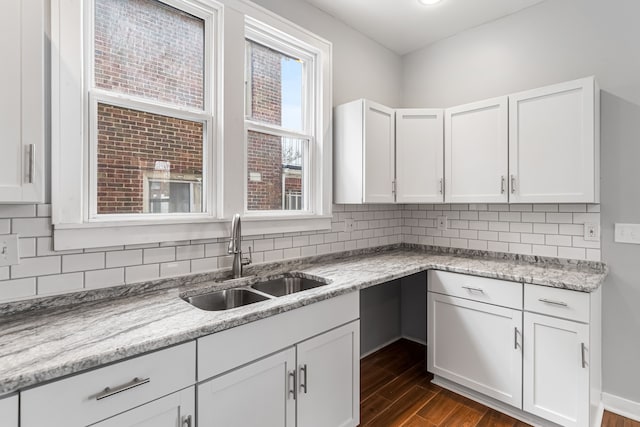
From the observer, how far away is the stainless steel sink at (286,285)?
84.4 inches

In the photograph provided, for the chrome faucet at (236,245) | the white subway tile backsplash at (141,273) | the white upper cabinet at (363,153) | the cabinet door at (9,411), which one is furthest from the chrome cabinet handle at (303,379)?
the white upper cabinet at (363,153)

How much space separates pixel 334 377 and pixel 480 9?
9.40 ft

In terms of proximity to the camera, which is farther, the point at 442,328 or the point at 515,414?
the point at 442,328

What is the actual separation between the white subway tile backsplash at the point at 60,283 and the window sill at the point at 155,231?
0.43 ft

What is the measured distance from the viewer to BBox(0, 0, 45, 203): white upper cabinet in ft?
3.71

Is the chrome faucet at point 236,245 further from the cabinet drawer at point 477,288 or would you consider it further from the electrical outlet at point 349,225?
the cabinet drawer at point 477,288

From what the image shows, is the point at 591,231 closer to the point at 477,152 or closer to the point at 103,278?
the point at 477,152

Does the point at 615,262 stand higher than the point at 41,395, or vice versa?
the point at 615,262

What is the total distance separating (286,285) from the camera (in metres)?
2.24

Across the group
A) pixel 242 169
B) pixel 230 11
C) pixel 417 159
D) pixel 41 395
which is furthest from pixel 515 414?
pixel 230 11

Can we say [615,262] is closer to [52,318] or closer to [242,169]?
[242,169]

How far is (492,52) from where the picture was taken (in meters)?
2.78

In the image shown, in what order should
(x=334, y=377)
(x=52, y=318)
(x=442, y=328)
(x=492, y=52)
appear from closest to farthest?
1. (x=52, y=318)
2. (x=334, y=377)
3. (x=442, y=328)
4. (x=492, y=52)

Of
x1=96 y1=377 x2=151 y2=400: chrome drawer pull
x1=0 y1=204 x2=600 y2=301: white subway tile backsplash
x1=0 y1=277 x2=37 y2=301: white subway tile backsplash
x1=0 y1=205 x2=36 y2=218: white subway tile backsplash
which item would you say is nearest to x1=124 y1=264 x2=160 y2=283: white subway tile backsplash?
x1=0 y1=204 x2=600 y2=301: white subway tile backsplash
